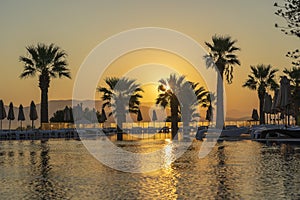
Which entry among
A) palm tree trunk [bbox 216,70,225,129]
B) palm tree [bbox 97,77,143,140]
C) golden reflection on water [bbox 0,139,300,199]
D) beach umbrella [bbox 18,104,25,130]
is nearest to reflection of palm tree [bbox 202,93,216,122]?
palm tree [bbox 97,77,143,140]

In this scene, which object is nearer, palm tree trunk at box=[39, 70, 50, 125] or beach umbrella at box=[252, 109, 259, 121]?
palm tree trunk at box=[39, 70, 50, 125]

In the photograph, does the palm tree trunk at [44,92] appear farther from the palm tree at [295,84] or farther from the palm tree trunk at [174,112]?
the palm tree at [295,84]

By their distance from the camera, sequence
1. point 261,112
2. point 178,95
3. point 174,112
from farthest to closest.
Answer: point 261,112 → point 178,95 → point 174,112

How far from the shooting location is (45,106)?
42.5 m

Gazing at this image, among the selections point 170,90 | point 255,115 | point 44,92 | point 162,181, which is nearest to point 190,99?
point 170,90

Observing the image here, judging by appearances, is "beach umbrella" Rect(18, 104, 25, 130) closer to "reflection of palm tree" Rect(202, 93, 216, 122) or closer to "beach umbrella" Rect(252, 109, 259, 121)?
"reflection of palm tree" Rect(202, 93, 216, 122)

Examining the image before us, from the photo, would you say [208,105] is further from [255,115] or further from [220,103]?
[220,103]

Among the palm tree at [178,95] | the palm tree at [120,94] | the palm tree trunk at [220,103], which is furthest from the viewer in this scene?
the palm tree at [178,95]

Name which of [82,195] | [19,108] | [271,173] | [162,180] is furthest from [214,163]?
[19,108]

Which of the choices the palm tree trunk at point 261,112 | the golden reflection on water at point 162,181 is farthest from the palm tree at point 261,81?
the golden reflection on water at point 162,181

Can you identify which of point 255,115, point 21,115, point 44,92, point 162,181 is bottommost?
point 162,181

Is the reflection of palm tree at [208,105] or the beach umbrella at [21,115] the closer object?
the beach umbrella at [21,115]

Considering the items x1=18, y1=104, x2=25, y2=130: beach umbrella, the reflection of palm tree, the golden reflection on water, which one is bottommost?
the golden reflection on water

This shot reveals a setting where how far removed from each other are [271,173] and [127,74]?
133ft
